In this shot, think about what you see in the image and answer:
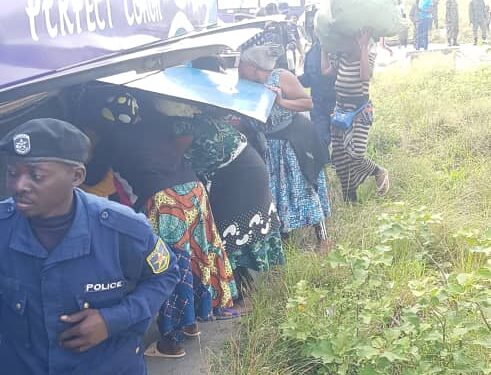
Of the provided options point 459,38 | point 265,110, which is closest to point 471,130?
point 265,110

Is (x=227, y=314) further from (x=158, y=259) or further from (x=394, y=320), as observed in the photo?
(x=158, y=259)

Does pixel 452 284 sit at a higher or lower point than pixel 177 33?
lower

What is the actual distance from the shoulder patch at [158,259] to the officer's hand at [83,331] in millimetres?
226

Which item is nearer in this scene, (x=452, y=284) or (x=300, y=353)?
(x=452, y=284)

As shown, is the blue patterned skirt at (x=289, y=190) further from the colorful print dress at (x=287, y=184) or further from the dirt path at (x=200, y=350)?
the dirt path at (x=200, y=350)

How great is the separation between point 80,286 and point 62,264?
0.08 metres

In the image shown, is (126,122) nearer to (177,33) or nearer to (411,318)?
(411,318)

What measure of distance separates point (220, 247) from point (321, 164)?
1.21m

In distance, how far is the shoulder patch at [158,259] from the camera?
2.05 meters

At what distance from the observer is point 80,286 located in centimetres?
192

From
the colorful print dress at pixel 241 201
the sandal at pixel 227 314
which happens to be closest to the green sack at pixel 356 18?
the colorful print dress at pixel 241 201

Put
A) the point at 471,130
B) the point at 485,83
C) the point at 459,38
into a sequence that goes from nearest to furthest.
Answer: the point at 471,130
the point at 485,83
the point at 459,38

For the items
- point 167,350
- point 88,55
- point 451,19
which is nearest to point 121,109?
point 88,55

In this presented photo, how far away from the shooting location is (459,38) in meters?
19.0
